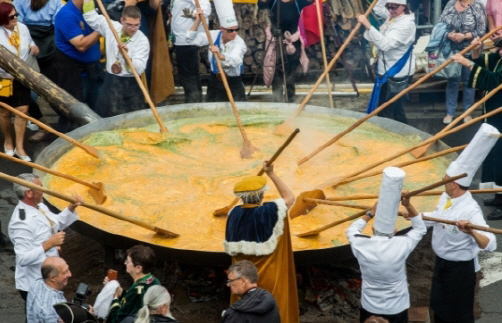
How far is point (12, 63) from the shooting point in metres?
9.71

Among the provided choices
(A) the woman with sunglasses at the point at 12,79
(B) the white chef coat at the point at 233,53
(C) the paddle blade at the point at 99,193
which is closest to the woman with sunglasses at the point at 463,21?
(B) the white chef coat at the point at 233,53

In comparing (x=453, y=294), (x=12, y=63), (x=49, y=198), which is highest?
(x=12, y=63)

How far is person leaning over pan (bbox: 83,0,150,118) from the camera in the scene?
32.5ft

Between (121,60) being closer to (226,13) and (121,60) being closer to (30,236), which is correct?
(226,13)

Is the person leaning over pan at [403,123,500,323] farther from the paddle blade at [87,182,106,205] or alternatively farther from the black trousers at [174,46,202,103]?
the black trousers at [174,46,202,103]

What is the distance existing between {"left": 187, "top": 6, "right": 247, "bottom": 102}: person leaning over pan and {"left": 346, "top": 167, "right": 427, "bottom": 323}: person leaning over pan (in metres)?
4.94

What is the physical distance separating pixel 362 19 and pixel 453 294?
442cm

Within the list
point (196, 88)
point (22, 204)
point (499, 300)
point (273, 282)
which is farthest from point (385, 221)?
point (196, 88)

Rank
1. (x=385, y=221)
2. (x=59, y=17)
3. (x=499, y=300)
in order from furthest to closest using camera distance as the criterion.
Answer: (x=59, y=17), (x=499, y=300), (x=385, y=221)

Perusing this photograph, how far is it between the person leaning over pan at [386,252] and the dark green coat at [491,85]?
3343 millimetres

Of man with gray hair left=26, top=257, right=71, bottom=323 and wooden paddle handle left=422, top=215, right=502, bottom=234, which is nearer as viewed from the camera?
man with gray hair left=26, top=257, right=71, bottom=323

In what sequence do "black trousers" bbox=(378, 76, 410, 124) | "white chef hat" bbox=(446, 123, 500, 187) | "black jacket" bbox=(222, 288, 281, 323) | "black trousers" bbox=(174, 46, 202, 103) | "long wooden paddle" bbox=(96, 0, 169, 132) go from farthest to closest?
"black trousers" bbox=(174, 46, 202, 103) → "black trousers" bbox=(378, 76, 410, 124) → "long wooden paddle" bbox=(96, 0, 169, 132) → "white chef hat" bbox=(446, 123, 500, 187) → "black jacket" bbox=(222, 288, 281, 323)

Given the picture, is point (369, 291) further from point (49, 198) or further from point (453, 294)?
point (49, 198)

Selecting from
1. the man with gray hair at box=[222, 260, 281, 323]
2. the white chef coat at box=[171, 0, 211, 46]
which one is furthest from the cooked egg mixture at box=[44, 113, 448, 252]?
the white chef coat at box=[171, 0, 211, 46]
